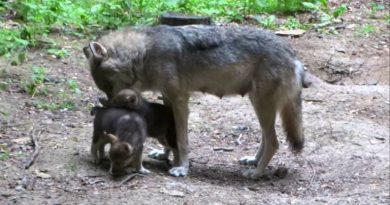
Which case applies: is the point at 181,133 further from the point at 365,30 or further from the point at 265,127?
the point at 365,30

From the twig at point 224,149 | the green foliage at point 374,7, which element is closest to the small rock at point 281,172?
the twig at point 224,149

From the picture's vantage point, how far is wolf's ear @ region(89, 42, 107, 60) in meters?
7.05

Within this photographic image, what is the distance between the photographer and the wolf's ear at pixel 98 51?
7.05 metres

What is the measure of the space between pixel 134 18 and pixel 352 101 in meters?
3.77

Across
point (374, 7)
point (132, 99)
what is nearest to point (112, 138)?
point (132, 99)

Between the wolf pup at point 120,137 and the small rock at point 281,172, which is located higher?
the wolf pup at point 120,137

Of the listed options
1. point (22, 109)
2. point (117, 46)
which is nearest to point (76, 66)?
point (22, 109)

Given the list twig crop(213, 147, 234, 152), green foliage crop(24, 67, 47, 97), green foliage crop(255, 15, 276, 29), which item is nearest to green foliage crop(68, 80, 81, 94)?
green foliage crop(24, 67, 47, 97)

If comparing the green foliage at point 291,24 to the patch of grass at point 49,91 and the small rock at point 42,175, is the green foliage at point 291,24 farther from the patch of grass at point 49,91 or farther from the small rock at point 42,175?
the small rock at point 42,175

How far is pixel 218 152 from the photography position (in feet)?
26.3

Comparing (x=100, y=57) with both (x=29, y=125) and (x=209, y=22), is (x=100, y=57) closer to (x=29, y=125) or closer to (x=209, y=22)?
(x=29, y=125)

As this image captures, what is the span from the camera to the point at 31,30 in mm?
10281

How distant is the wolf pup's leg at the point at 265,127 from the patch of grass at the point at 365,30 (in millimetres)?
5772

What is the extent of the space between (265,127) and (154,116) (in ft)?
3.78
